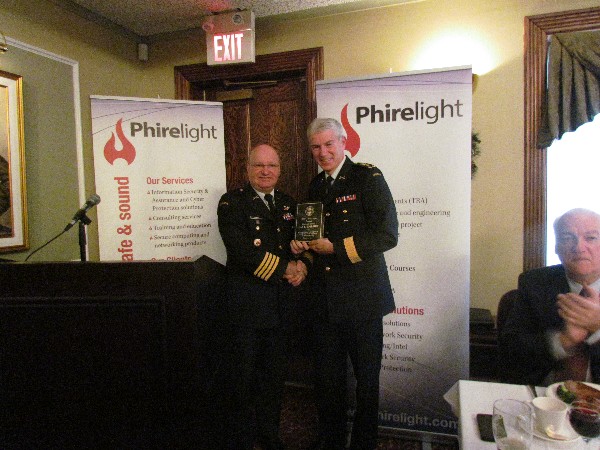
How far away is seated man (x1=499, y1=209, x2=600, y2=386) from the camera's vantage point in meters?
1.33

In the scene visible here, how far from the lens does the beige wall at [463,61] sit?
8.09ft

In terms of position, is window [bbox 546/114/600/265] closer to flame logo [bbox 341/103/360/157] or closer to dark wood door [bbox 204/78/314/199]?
flame logo [bbox 341/103/360/157]

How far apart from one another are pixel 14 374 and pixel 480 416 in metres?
1.23

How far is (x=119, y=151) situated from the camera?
2383 mm

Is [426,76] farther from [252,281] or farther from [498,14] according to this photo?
[252,281]

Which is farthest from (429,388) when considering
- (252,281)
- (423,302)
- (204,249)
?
(204,249)

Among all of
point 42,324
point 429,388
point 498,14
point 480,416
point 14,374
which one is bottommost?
point 429,388

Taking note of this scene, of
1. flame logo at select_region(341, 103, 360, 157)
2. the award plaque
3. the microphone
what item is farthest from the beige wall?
the microphone

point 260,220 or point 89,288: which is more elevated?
point 260,220

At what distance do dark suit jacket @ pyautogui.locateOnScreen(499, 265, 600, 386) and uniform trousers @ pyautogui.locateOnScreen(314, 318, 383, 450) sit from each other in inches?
22.2

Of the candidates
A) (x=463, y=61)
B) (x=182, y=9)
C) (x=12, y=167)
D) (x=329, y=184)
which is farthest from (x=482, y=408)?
(x=182, y=9)

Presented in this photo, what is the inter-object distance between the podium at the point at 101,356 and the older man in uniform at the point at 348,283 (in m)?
0.87

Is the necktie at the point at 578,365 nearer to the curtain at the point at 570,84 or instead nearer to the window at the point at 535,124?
the window at the point at 535,124

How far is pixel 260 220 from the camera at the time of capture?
6.37ft
